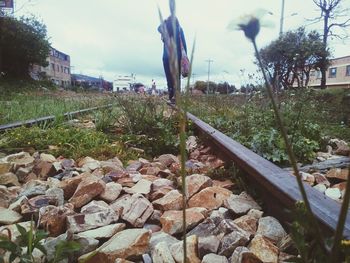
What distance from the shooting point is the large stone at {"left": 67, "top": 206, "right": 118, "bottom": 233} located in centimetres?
175

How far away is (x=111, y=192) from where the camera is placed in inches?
91.0

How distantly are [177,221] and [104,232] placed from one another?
0.36 meters

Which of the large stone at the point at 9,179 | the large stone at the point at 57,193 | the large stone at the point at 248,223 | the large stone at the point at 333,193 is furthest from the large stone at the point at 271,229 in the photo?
the large stone at the point at 9,179

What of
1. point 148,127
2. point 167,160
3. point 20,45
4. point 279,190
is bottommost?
point 167,160

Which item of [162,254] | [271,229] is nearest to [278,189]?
[271,229]

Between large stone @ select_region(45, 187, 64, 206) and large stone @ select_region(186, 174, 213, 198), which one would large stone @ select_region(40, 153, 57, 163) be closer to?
large stone @ select_region(45, 187, 64, 206)

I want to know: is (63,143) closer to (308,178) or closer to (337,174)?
(308,178)

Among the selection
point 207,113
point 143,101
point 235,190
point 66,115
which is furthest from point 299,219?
point 207,113

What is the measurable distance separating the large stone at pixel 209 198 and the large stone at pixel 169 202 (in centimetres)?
9

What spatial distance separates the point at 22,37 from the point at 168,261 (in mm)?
33145

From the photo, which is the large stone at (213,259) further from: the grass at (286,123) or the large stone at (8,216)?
the large stone at (8,216)

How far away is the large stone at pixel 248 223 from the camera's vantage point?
69.2 inches

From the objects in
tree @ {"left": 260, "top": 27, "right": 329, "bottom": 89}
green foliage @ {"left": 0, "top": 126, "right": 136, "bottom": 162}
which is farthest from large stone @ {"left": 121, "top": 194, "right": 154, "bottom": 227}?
tree @ {"left": 260, "top": 27, "right": 329, "bottom": 89}

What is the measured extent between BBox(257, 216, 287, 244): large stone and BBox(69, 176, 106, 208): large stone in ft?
3.29
